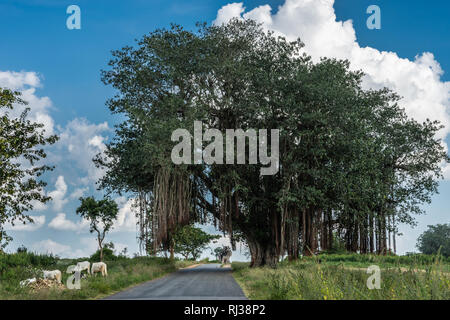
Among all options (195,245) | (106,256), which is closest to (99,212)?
(106,256)

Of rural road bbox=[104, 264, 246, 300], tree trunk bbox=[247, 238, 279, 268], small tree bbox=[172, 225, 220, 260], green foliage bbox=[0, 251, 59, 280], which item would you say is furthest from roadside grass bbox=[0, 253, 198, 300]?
small tree bbox=[172, 225, 220, 260]

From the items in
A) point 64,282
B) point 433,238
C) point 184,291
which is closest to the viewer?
point 184,291

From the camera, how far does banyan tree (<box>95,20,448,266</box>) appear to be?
25.6m

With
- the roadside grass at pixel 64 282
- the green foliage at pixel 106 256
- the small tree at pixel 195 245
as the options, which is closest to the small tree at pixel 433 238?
the small tree at pixel 195 245

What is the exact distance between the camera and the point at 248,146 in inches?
1049

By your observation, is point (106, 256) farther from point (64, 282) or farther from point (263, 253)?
point (64, 282)

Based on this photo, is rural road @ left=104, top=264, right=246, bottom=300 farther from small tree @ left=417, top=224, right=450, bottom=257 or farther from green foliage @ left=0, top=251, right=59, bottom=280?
small tree @ left=417, top=224, right=450, bottom=257

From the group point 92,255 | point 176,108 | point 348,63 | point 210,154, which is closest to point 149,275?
point 210,154

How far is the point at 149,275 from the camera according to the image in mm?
22656

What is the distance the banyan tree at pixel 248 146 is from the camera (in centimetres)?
2561

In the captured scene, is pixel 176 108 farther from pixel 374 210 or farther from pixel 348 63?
pixel 374 210

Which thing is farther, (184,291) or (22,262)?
(22,262)

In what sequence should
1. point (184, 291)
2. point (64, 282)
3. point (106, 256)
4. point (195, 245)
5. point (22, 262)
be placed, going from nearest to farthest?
1. point (184, 291)
2. point (64, 282)
3. point (22, 262)
4. point (106, 256)
5. point (195, 245)

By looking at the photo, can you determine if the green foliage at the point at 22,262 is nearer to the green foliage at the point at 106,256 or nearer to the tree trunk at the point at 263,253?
the green foliage at the point at 106,256
